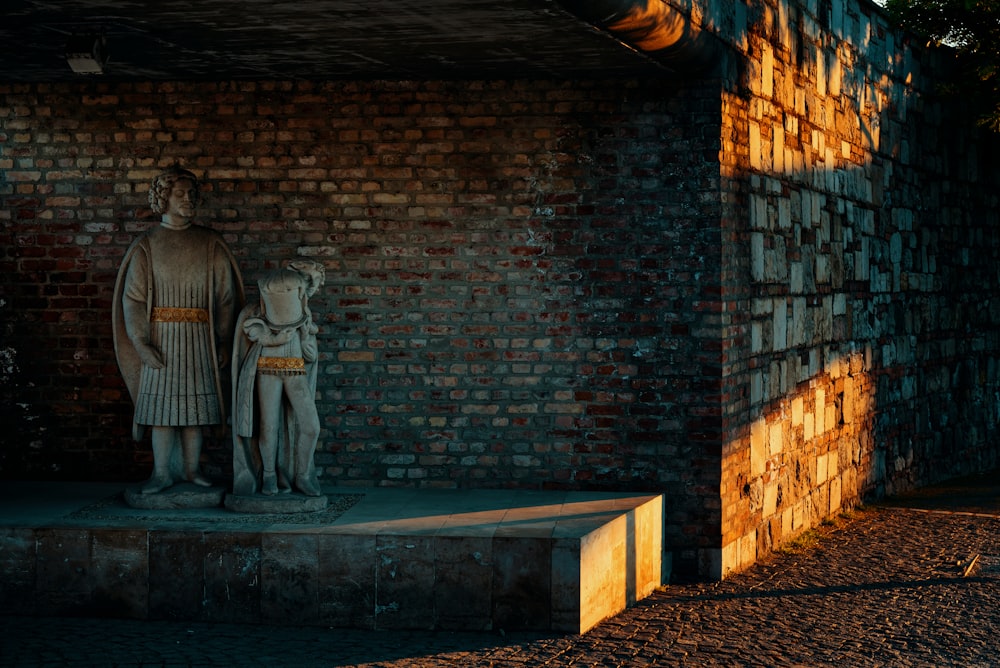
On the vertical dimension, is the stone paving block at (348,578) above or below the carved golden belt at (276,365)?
below

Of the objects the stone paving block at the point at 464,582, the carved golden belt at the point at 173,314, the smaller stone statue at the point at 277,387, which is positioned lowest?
the stone paving block at the point at 464,582

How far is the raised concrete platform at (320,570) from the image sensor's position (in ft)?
23.1

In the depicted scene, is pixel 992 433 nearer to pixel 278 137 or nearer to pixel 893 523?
pixel 893 523

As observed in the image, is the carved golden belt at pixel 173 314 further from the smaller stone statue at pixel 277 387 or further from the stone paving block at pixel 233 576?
the stone paving block at pixel 233 576

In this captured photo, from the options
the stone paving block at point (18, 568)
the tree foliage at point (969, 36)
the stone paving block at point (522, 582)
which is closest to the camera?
the stone paving block at point (522, 582)

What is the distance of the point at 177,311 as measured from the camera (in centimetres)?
779

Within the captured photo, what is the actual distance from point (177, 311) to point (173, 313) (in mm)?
25

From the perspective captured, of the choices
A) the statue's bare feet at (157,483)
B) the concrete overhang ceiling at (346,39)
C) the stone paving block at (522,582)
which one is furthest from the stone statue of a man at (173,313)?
the stone paving block at (522,582)

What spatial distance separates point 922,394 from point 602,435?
5.03 m

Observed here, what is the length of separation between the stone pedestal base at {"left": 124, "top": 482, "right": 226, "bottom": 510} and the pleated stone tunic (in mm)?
382

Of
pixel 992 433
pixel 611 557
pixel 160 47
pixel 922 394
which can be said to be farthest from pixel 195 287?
pixel 992 433

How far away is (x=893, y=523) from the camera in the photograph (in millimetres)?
10344

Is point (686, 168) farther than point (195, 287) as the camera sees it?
Yes

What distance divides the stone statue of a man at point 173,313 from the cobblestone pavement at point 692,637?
124cm
